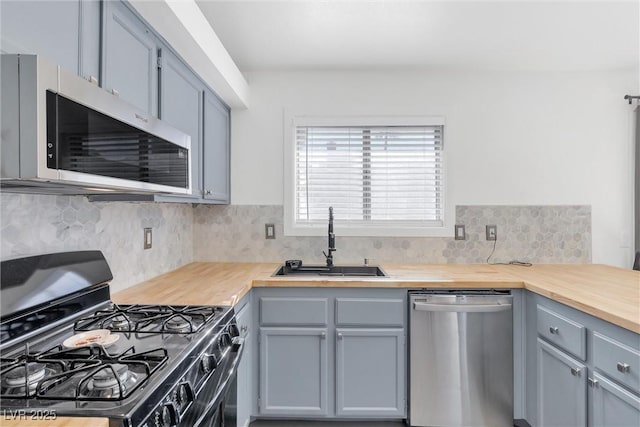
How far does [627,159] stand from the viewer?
2.68 metres

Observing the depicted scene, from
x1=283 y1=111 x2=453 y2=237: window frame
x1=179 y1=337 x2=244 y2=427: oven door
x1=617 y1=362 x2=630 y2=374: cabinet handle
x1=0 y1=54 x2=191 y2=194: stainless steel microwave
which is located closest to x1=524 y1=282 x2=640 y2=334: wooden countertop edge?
x1=617 y1=362 x2=630 y2=374: cabinet handle

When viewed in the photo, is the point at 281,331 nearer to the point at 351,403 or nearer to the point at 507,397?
the point at 351,403

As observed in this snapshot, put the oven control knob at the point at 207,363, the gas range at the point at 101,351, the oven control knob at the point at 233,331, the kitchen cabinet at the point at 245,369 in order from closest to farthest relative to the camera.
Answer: the gas range at the point at 101,351 < the oven control knob at the point at 207,363 < the oven control knob at the point at 233,331 < the kitchen cabinet at the point at 245,369

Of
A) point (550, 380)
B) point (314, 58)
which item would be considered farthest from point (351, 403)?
point (314, 58)

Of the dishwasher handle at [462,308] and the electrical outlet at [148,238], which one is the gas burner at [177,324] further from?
the dishwasher handle at [462,308]

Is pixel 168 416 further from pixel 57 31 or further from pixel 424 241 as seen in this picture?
pixel 424 241

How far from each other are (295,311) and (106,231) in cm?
110

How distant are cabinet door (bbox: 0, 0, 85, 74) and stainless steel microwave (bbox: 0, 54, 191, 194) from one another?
0.44ft

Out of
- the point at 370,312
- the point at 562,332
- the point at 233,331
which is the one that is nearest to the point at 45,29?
the point at 233,331

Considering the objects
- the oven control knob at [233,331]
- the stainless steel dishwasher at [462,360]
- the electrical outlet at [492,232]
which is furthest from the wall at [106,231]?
the electrical outlet at [492,232]

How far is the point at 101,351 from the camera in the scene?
102cm

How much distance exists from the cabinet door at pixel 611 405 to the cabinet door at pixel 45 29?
2243mm

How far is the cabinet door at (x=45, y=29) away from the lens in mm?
826

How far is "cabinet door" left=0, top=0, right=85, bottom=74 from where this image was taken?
826 mm
